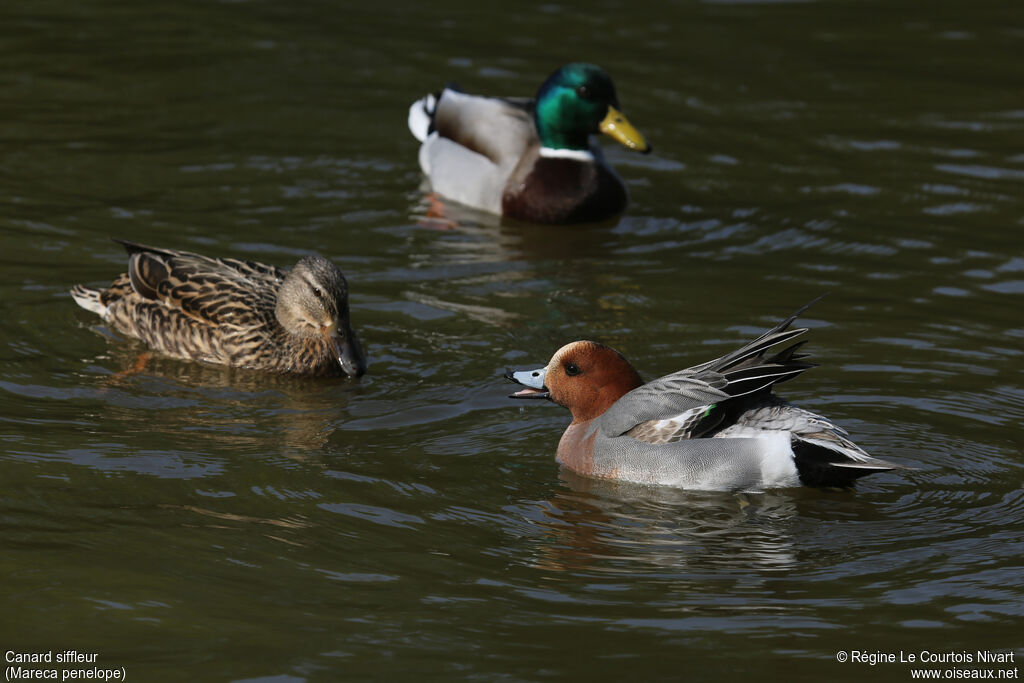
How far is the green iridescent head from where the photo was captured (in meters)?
13.1

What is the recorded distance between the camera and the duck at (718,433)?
7059 millimetres

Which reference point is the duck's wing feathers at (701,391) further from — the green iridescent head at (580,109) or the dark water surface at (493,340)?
the green iridescent head at (580,109)

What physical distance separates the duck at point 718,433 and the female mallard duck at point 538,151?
5.15 meters

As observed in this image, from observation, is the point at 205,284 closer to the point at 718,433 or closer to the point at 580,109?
the point at 718,433

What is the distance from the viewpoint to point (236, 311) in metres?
9.44

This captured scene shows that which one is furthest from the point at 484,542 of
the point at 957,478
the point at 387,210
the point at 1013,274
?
the point at 387,210

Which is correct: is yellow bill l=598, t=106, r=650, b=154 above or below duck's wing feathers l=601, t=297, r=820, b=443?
above

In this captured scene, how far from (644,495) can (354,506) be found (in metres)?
1.37

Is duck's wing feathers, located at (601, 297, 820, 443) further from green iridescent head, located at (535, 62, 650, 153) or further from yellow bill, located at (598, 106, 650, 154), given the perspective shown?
green iridescent head, located at (535, 62, 650, 153)

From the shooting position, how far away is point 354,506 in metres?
6.95

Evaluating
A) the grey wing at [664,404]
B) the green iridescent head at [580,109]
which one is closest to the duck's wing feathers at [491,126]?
the green iridescent head at [580,109]

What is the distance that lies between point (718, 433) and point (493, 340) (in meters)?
2.55

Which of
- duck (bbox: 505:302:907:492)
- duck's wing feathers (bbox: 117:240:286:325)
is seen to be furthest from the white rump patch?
duck (bbox: 505:302:907:492)

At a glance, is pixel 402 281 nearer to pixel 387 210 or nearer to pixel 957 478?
pixel 387 210
